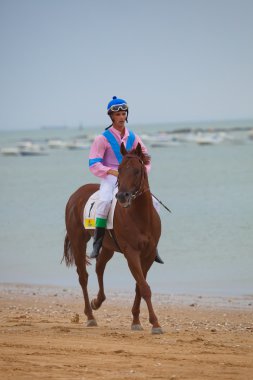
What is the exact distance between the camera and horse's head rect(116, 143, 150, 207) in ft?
32.2

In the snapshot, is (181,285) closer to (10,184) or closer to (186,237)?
(186,237)

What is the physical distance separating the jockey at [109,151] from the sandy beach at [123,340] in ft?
3.64

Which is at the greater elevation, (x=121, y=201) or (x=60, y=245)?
(x=121, y=201)

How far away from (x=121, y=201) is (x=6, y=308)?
398 cm

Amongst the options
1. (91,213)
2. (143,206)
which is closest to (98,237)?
(91,213)

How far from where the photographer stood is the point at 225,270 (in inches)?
667

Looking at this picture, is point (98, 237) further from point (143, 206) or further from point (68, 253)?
point (68, 253)

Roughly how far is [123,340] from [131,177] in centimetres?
154

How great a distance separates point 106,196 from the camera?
10.8m

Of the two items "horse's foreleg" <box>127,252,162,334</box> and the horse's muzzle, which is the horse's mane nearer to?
the horse's muzzle

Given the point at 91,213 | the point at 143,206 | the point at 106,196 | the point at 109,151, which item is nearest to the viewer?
the point at 143,206

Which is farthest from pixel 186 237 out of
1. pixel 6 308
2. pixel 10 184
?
pixel 10 184

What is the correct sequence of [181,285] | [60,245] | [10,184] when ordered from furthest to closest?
1. [10,184]
2. [60,245]
3. [181,285]

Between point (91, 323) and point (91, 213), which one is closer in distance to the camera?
point (91, 213)
